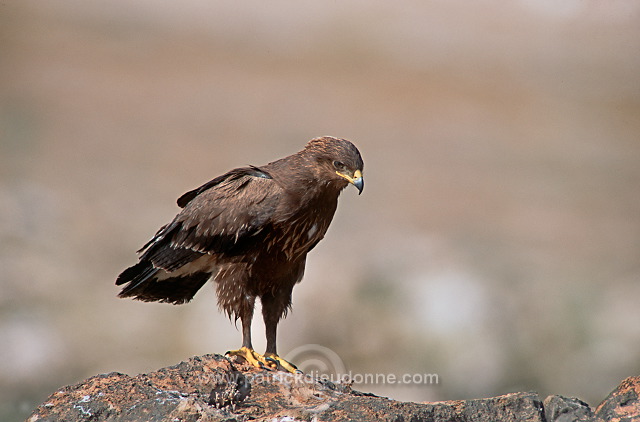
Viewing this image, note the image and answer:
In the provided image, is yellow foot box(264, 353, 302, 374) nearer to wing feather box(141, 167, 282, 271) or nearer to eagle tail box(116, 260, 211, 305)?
wing feather box(141, 167, 282, 271)

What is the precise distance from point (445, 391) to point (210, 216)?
17.9 feet

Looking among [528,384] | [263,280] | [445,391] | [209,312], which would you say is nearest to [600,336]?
[528,384]

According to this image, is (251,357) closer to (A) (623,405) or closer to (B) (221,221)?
(B) (221,221)

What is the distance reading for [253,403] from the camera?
4.77m

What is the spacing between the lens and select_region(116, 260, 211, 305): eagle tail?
244 inches

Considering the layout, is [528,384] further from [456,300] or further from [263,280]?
[263,280]

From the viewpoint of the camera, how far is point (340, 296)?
1080cm

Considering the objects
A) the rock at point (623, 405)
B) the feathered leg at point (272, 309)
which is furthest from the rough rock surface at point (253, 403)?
the feathered leg at point (272, 309)

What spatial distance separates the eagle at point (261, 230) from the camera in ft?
18.5

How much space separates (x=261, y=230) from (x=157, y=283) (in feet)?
3.51

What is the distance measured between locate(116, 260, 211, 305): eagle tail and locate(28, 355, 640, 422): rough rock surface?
1.34m

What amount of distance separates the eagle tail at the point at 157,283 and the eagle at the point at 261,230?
63 millimetres

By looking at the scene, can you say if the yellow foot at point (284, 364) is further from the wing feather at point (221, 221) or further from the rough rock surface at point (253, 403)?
the wing feather at point (221, 221)

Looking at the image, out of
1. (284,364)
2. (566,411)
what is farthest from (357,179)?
(566,411)
